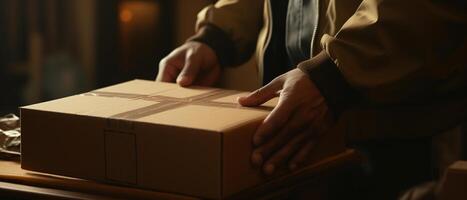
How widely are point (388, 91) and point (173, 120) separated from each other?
414mm

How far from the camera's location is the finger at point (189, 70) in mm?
1773

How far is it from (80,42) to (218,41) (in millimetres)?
1161

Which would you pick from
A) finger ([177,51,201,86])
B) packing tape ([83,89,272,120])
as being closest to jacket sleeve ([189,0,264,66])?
finger ([177,51,201,86])

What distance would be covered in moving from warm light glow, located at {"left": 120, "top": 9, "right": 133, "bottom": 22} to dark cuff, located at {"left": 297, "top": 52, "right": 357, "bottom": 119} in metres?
1.79

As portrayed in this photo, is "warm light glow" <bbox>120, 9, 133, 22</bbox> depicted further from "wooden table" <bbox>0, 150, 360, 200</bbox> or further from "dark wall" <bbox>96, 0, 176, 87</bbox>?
"wooden table" <bbox>0, 150, 360, 200</bbox>

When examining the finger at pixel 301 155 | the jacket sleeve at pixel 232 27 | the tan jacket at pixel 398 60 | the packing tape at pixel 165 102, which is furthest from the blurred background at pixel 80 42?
the finger at pixel 301 155

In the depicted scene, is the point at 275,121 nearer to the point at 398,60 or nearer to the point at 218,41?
the point at 398,60

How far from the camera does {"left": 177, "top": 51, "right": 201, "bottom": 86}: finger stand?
177cm

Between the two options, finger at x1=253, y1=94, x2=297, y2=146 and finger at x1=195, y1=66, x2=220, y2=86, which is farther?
finger at x1=195, y1=66, x2=220, y2=86

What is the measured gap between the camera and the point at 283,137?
1.43 m

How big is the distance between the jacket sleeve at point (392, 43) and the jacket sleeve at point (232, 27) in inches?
20.9

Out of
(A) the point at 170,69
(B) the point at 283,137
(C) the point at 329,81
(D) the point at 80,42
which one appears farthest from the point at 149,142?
(D) the point at 80,42

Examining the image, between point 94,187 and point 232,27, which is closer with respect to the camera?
point 94,187

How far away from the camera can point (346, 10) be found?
163 cm
